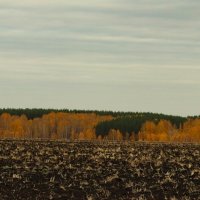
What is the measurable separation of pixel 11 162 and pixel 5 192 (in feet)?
Result: 34.0

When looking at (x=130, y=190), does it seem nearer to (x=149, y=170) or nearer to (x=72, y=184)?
(x=72, y=184)

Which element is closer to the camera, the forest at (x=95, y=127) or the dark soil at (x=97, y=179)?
the dark soil at (x=97, y=179)

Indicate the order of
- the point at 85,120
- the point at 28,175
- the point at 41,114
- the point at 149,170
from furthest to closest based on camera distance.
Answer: the point at 41,114 → the point at 85,120 → the point at 149,170 → the point at 28,175

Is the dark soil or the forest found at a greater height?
the forest

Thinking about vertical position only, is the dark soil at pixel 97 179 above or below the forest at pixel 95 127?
below

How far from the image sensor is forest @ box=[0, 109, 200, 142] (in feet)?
429

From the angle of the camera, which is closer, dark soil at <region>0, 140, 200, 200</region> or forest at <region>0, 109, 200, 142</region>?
dark soil at <region>0, 140, 200, 200</region>

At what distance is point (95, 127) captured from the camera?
137250 millimetres

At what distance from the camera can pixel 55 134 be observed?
148m

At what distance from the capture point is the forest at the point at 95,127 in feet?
429

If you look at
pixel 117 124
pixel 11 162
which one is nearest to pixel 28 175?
pixel 11 162

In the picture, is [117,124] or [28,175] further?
[117,124]

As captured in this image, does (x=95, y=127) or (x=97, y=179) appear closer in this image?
(x=97, y=179)

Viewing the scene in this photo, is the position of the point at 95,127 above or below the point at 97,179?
above
